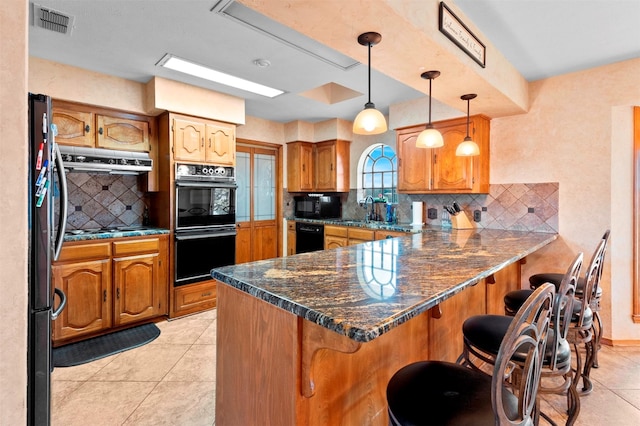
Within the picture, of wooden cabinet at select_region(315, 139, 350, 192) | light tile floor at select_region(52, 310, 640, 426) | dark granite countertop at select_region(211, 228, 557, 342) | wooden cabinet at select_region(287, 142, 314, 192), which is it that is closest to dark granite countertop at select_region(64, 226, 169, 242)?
light tile floor at select_region(52, 310, 640, 426)

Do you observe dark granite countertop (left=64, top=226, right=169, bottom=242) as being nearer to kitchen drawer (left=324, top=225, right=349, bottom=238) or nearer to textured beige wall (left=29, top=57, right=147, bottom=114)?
textured beige wall (left=29, top=57, right=147, bottom=114)

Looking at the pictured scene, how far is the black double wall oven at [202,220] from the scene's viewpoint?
329 cm

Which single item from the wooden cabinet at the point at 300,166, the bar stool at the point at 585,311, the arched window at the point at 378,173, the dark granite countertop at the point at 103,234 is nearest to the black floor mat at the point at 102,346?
the dark granite countertop at the point at 103,234

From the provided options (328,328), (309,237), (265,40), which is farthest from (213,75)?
(328,328)

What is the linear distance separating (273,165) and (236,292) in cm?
390

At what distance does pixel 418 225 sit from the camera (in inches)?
154

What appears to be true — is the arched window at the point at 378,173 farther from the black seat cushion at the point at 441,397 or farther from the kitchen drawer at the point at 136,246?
the black seat cushion at the point at 441,397

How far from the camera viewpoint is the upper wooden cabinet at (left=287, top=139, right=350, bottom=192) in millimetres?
4844

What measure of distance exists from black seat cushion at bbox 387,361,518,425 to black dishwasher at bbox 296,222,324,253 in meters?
3.33

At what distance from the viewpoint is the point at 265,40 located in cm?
233

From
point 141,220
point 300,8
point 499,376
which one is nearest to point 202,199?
point 141,220

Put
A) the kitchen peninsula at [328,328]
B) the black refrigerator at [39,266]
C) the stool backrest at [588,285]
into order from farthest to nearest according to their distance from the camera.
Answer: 1. the stool backrest at [588,285]
2. the black refrigerator at [39,266]
3. the kitchen peninsula at [328,328]

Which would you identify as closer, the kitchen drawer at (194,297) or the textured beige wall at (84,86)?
the textured beige wall at (84,86)

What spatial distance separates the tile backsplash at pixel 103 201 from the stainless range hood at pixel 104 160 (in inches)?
13.4
